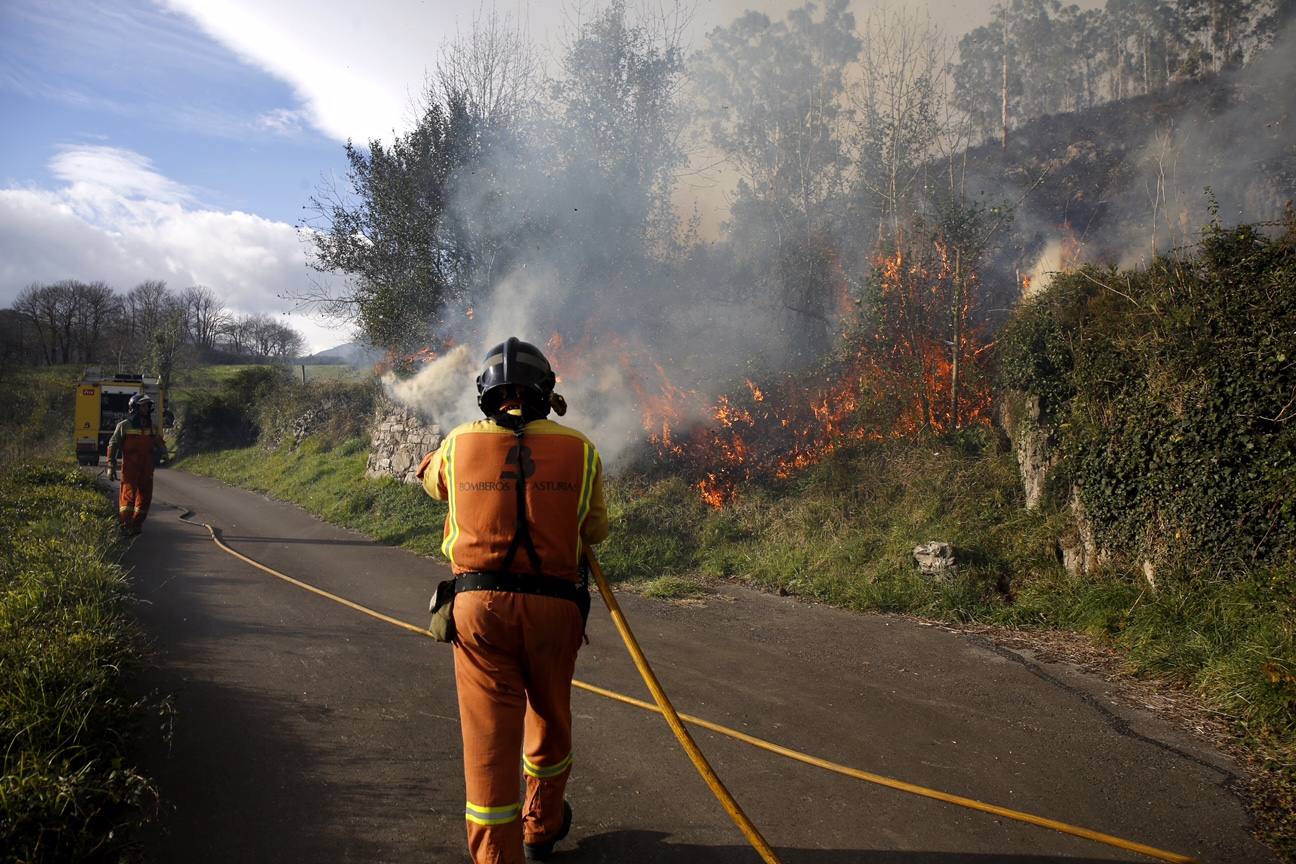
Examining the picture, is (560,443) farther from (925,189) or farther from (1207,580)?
(925,189)

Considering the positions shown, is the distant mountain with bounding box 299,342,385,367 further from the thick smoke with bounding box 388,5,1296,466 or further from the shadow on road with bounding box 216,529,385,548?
the shadow on road with bounding box 216,529,385,548

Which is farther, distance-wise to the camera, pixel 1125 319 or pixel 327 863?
pixel 1125 319

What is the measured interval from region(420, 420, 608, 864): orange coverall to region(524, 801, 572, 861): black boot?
0.04m

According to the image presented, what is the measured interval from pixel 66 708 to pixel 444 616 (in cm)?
219

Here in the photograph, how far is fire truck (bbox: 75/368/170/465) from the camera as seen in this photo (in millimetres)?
23391

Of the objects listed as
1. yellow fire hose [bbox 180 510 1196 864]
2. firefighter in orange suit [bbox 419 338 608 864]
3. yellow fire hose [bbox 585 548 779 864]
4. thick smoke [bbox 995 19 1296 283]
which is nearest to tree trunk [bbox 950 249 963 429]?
thick smoke [bbox 995 19 1296 283]

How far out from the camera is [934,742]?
431 centimetres

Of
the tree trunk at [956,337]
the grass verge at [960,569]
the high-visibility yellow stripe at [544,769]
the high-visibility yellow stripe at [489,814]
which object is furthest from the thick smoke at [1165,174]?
the high-visibility yellow stripe at [489,814]

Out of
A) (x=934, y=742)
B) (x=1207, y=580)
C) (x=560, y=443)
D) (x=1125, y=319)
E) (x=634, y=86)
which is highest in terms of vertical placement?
(x=634, y=86)

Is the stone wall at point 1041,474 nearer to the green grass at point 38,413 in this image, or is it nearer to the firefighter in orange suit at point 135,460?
the firefighter in orange suit at point 135,460

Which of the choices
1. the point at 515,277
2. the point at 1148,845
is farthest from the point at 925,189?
the point at 1148,845

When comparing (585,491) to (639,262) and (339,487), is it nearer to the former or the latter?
(639,262)

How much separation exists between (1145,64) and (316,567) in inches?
867

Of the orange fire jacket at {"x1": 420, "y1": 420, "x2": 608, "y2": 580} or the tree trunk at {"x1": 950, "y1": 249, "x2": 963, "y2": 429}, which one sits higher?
the tree trunk at {"x1": 950, "y1": 249, "x2": 963, "y2": 429}
